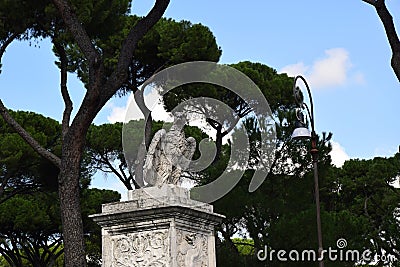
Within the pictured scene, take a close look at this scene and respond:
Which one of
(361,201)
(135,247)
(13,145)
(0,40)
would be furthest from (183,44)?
(361,201)

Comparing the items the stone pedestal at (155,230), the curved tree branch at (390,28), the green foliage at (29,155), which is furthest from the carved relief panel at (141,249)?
the green foliage at (29,155)

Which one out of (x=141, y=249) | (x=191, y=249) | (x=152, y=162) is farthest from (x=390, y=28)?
(x=141, y=249)

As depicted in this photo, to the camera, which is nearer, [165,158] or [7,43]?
[165,158]

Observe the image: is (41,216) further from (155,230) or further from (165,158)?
(155,230)

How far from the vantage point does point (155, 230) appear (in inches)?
293

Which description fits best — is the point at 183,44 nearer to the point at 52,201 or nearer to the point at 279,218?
the point at 279,218

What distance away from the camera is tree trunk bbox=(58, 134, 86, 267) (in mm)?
9680

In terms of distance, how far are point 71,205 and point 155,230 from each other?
2.71 meters

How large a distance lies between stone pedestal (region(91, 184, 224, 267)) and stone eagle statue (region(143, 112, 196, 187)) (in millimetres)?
157

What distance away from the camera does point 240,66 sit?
17.9m

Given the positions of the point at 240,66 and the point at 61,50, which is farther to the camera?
the point at 240,66

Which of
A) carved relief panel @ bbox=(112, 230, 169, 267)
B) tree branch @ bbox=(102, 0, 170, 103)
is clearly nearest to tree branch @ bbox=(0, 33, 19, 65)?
tree branch @ bbox=(102, 0, 170, 103)

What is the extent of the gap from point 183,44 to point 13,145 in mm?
5642

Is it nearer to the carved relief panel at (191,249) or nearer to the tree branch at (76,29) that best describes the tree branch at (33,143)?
the tree branch at (76,29)
